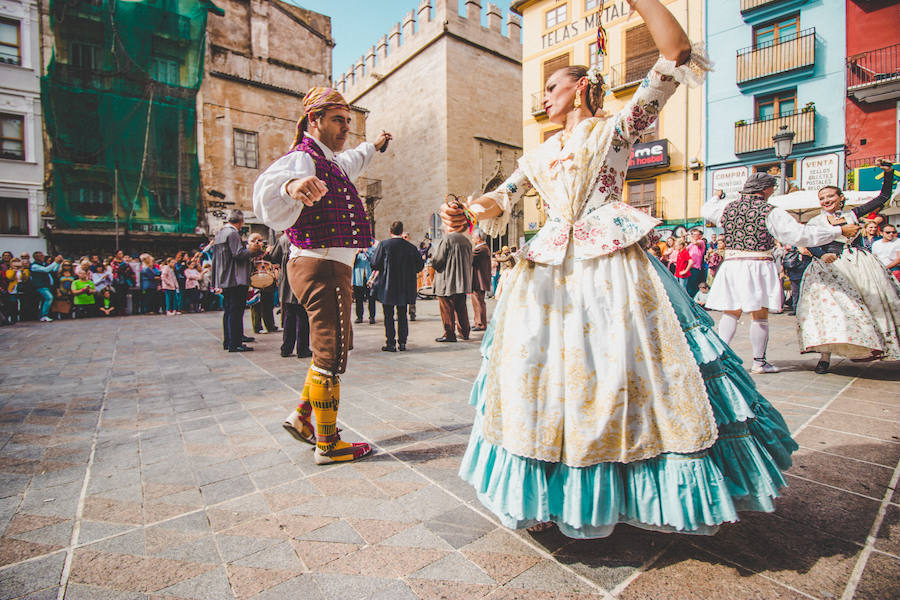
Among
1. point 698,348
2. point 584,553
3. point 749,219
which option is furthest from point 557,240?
point 749,219

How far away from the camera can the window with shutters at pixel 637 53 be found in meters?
18.7

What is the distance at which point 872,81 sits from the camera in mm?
14797

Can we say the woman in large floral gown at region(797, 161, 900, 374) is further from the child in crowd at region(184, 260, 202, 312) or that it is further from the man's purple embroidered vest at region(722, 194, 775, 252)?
the child in crowd at region(184, 260, 202, 312)

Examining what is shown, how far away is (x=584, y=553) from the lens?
1.69m

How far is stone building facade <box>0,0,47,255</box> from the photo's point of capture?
1753cm

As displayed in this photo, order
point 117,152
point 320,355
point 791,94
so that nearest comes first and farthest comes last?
point 320,355 → point 791,94 → point 117,152

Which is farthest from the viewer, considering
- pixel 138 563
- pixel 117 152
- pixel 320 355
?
pixel 117 152

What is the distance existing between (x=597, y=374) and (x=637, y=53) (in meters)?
21.9

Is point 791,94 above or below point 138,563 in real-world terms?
above

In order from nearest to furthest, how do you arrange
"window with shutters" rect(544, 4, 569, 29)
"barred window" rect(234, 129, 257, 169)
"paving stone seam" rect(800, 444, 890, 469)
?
1. "paving stone seam" rect(800, 444, 890, 469)
2. "barred window" rect(234, 129, 257, 169)
3. "window with shutters" rect(544, 4, 569, 29)

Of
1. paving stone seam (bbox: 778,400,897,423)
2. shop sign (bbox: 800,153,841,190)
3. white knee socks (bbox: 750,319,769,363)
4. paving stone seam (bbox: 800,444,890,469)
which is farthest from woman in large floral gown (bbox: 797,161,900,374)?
shop sign (bbox: 800,153,841,190)

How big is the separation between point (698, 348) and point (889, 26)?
20470 millimetres

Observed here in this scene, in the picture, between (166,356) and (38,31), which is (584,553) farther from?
(38,31)

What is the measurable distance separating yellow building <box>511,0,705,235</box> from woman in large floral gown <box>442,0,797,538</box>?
17181mm
